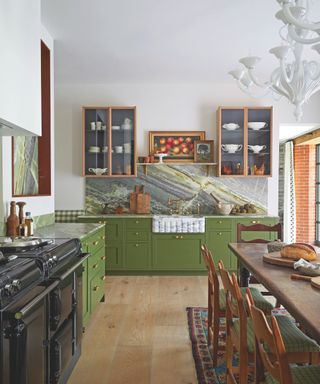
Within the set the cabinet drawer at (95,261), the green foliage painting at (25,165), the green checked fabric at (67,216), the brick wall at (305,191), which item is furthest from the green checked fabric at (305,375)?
the brick wall at (305,191)

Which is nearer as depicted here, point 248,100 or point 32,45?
point 32,45

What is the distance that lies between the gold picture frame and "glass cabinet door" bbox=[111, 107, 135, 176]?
965 millimetres

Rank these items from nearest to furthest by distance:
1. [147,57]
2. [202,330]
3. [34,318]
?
1. [34,318]
2. [202,330]
3. [147,57]

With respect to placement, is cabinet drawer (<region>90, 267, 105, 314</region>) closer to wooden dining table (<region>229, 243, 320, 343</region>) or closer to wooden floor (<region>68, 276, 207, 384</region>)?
wooden floor (<region>68, 276, 207, 384</region>)

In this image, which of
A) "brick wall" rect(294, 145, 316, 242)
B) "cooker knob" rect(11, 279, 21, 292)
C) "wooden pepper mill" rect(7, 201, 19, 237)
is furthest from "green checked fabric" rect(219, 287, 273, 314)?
"brick wall" rect(294, 145, 316, 242)

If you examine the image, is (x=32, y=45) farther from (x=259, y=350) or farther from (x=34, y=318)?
(x=259, y=350)

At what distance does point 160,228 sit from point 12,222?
2.68m

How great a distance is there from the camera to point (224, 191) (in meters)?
6.11

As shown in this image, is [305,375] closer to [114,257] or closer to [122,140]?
[114,257]

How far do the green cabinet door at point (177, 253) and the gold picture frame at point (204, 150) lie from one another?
118cm

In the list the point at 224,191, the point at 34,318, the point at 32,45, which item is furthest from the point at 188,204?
the point at 34,318

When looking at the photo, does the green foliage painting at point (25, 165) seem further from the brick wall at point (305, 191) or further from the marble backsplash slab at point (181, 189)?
the brick wall at point (305, 191)

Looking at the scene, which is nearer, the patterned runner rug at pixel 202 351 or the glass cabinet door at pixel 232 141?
the patterned runner rug at pixel 202 351

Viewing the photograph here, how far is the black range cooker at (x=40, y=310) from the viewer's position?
1.63m
